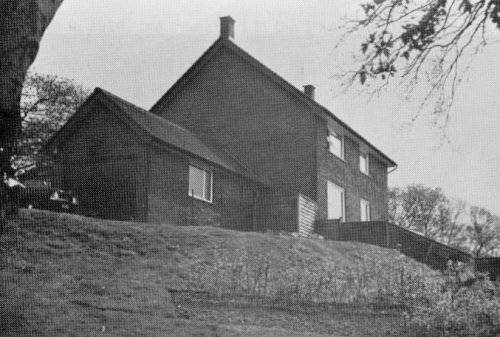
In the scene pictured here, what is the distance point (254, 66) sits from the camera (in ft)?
108

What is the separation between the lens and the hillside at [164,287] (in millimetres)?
8727

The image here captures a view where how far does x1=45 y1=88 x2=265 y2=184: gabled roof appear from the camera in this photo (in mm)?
25516

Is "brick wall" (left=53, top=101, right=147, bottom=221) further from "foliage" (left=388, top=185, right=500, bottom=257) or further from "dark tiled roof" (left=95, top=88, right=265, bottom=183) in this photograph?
"foliage" (left=388, top=185, right=500, bottom=257)

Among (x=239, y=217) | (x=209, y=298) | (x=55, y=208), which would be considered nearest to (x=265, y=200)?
(x=239, y=217)

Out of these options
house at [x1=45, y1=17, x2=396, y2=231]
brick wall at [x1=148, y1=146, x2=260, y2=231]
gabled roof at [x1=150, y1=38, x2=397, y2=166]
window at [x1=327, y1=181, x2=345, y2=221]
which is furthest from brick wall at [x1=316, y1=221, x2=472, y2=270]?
gabled roof at [x1=150, y1=38, x2=397, y2=166]

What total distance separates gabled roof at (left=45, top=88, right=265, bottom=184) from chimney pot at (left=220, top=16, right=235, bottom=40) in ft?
19.3

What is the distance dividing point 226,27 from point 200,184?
10.3 metres

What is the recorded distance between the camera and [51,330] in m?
8.08

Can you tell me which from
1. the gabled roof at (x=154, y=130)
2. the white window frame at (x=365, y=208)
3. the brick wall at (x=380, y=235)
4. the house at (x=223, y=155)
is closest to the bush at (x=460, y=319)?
the house at (x=223, y=155)

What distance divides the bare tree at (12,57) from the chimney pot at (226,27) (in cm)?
2795

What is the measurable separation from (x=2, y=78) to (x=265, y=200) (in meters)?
25.1

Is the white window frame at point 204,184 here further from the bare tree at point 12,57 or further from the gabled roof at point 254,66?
the bare tree at point 12,57

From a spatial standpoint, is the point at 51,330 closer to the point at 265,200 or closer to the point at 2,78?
the point at 2,78

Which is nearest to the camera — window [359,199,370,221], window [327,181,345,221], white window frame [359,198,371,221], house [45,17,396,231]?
house [45,17,396,231]
